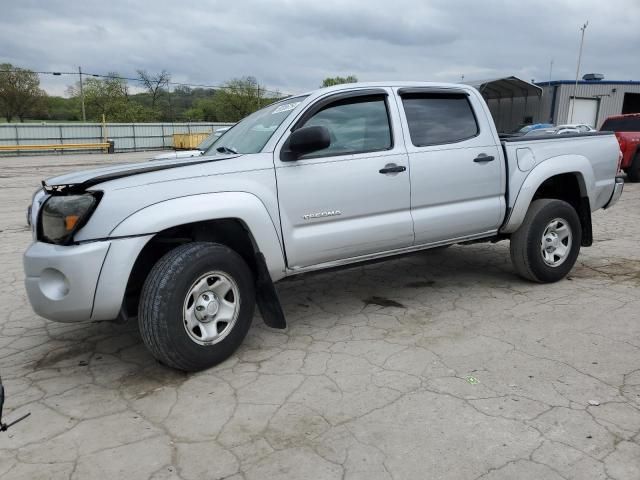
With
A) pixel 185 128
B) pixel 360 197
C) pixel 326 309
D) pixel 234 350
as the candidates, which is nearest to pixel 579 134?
pixel 360 197

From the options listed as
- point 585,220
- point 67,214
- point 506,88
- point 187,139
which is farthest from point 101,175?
point 187,139

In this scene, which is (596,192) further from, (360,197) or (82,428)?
(82,428)

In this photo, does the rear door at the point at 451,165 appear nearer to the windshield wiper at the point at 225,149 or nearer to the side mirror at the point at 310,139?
the side mirror at the point at 310,139

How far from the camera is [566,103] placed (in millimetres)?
37750

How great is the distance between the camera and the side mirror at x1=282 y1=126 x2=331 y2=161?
3408 mm

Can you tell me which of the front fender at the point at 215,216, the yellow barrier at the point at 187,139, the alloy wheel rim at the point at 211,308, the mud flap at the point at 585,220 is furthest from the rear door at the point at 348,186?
the yellow barrier at the point at 187,139

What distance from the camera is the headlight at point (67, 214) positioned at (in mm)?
3021

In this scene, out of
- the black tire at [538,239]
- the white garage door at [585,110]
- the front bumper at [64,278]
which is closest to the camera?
the front bumper at [64,278]

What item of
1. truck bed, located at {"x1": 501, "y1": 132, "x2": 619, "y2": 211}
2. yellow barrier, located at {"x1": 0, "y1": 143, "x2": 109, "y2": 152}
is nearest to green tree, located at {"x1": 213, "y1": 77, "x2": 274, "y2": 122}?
yellow barrier, located at {"x1": 0, "y1": 143, "x2": 109, "y2": 152}

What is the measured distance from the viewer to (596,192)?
525 cm

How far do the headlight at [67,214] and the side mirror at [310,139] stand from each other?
4.16 ft

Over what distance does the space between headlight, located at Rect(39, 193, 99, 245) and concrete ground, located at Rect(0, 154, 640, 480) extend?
3.16 ft

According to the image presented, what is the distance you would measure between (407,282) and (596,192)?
2.07 m

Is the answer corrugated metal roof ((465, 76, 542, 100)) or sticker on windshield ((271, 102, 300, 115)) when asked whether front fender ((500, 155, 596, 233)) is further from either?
corrugated metal roof ((465, 76, 542, 100))
